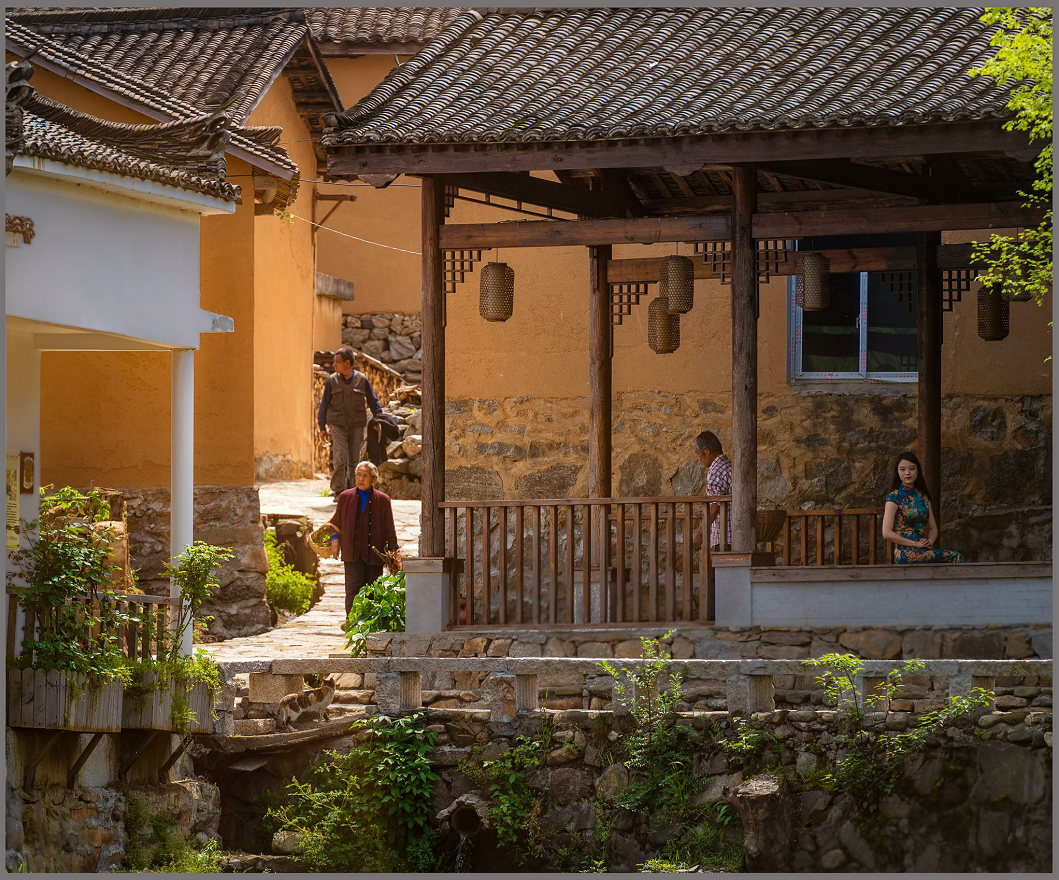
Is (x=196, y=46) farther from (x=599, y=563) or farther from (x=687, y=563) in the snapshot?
(x=687, y=563)

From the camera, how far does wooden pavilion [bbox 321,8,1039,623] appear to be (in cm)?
1180

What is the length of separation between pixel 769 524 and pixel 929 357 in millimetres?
2100

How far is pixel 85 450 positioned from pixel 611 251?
5.73 m

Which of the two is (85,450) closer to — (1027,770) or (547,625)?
(547,625)

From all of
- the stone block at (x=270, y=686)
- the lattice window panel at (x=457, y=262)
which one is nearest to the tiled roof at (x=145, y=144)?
the lattice window panel at (x=457, y=262)

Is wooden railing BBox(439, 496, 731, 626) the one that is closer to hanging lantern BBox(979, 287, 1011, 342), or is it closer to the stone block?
the stone block

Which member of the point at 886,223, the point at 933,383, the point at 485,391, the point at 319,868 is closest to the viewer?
the point at 319,868

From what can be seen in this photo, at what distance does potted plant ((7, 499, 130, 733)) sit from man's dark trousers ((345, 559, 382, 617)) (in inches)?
144

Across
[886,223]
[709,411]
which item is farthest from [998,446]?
[886,223]

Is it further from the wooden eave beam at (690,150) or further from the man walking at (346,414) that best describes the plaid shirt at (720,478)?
the man walking at (346,414)

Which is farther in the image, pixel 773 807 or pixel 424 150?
pixel 424 150

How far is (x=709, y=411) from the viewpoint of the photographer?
15.4 meters

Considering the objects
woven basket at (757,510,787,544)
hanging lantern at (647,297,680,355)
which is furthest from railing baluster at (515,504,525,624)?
hanging lantern at (647,297,680,355)

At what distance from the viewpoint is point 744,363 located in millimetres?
12133
